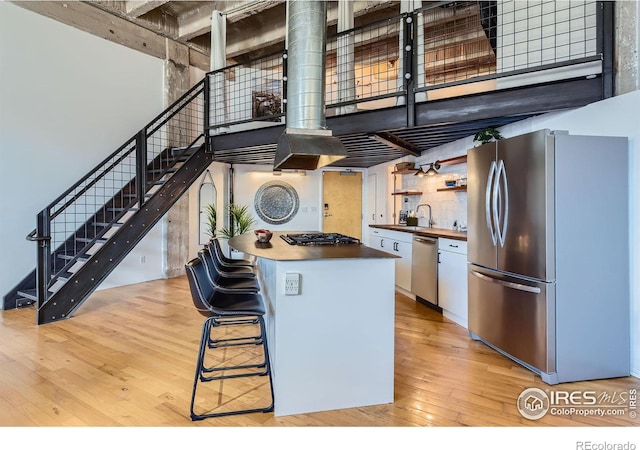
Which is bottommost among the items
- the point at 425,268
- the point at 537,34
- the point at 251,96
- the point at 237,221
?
the point at 425,268

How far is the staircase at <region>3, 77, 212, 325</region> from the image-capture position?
382cm

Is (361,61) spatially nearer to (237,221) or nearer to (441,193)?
(441,193)

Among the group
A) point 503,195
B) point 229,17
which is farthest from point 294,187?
point 503,195

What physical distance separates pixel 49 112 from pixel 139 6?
6.73ft

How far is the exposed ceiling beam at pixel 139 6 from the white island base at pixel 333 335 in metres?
5.00

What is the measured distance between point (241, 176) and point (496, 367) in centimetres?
584

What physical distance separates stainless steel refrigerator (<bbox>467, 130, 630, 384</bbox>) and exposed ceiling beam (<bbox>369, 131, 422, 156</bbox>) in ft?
5.52

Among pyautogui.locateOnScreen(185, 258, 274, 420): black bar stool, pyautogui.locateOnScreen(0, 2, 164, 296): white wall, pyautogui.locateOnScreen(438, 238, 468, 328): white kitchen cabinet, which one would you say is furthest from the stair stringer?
pyautogui.locateOnScreen(438, 238, 468, 328): white kitchen cabinet

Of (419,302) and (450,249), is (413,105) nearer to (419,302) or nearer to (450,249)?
(450,249)

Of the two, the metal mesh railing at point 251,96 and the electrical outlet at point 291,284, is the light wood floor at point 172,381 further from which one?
the metal mesh railing at point 251,96

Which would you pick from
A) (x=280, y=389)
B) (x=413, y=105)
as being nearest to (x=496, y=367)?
(x=280, y=389)

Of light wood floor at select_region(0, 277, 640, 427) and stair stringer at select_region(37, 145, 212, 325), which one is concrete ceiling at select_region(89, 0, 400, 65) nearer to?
stair stringer at select_region(37, 145, 212, 325)

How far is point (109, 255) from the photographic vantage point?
416cm

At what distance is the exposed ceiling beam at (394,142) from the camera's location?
422 centimetres
